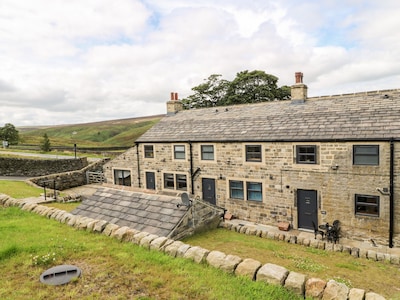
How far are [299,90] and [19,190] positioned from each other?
2242 centimetres

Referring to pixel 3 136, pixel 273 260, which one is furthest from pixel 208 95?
pixel 3 136

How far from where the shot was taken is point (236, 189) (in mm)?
19828

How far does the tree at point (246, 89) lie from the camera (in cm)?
4110

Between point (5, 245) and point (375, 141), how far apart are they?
650 inches

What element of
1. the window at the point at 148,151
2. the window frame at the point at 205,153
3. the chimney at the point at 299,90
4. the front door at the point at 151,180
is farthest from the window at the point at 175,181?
the chimney at the point at 299,90

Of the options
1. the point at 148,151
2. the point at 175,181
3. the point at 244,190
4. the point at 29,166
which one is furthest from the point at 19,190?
the point at 244,190

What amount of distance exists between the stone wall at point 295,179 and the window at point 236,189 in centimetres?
29

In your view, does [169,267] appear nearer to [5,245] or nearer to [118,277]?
[118,277]

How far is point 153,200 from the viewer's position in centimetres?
1215

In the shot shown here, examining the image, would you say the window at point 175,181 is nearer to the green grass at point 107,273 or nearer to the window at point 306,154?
the window at point 306,154

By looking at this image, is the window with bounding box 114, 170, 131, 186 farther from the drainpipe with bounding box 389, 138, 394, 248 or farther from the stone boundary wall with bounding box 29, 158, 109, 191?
the drainpipe with bounding box 389, 138, 394, 248

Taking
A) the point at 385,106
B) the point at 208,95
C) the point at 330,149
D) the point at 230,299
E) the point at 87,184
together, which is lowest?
the point at 87,184

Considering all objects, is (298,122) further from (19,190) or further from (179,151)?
(19,190)

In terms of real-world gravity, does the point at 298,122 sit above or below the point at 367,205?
above
